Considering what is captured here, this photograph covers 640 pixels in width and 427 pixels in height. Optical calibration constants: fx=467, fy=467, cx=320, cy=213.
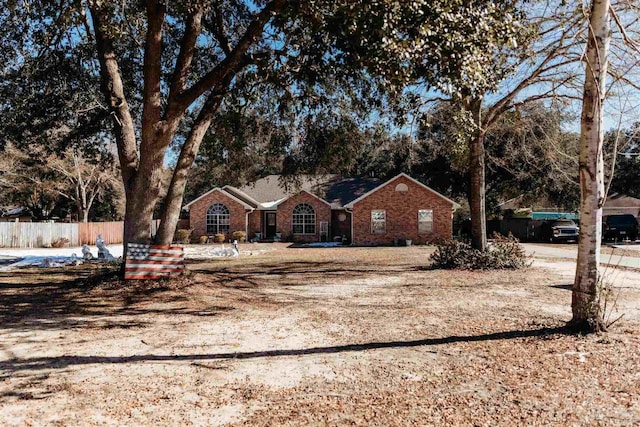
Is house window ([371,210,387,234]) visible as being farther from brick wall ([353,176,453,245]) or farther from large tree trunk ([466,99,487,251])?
large tree trunk ([466,99,487,251])

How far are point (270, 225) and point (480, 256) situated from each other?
2156 cm

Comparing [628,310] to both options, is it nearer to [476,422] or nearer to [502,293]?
[502,293]

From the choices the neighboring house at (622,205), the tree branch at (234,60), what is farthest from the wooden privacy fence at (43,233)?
the neighboring house at (622,205)

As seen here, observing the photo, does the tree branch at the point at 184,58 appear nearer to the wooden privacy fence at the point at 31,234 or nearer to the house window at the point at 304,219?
the wooden privacy fence at the point at 31,234

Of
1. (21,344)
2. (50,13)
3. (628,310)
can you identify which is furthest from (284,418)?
(50,13)

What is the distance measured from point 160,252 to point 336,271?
19.6ft

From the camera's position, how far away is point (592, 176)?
6.04 meters

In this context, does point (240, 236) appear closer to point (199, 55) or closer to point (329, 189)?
point (329, 189)

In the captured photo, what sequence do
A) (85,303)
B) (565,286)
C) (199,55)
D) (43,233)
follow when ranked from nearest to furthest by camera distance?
1. (85,303)
2. (565,286)
3. (199,55)
4. (43,233)

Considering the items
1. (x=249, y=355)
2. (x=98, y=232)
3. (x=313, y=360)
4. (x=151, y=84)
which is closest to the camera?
(x=313, y=360)

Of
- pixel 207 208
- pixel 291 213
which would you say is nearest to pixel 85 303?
pixel 291 213

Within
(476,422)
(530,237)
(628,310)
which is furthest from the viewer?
(530,237)

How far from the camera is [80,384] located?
4738mm

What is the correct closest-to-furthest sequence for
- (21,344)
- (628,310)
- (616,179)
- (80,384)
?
(80,384) < (21,344) < (628,310) < (616,179)
